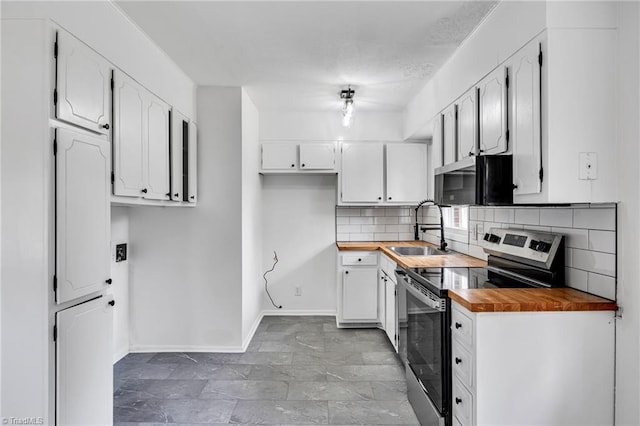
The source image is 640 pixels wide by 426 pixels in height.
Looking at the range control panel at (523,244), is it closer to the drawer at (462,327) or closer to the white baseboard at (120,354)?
the drawer at (462,327)

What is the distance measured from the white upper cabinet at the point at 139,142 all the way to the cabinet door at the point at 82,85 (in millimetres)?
108

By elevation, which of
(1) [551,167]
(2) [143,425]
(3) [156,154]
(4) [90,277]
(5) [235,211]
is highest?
(3) [156,154]

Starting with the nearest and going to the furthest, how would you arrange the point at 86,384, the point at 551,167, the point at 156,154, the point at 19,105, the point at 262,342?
1. the point at 19,105
2. the point at 551,167
3. the point at 86,384
4. the point at 156,154
5. the point at 262,342

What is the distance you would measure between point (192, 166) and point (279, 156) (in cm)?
110

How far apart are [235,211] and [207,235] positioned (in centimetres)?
35

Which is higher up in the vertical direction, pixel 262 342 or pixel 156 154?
pixel 156 154

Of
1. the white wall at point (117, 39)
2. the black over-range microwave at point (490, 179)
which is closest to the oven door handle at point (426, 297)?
the black over-range microwave at point (490, 179)

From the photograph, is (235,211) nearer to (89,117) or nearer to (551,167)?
(89,117)

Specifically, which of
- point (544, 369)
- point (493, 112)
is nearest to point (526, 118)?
point (493, 112)

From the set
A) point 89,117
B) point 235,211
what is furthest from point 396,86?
point 89,117

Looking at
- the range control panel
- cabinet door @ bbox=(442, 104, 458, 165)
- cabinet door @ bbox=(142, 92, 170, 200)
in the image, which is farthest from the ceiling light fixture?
the range control panel

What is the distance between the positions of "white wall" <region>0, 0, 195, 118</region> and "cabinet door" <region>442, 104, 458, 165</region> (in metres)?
2.20

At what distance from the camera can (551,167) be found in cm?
150

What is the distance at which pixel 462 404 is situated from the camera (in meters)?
1.59
